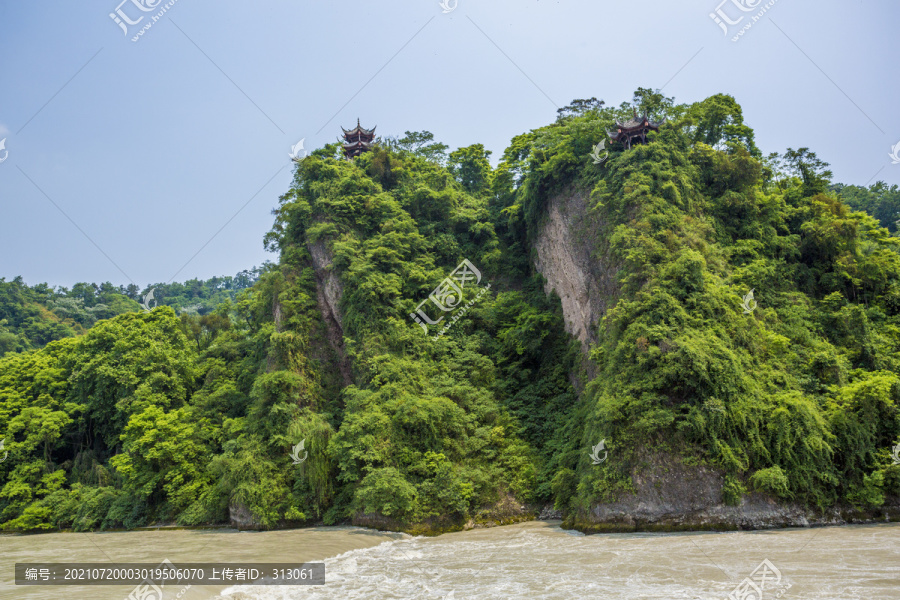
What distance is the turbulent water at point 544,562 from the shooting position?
9672 mm

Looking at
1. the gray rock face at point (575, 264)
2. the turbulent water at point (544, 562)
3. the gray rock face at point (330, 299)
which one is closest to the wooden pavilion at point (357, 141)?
the gray rock face at point (330, 299)

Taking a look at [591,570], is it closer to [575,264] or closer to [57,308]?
[575,264]

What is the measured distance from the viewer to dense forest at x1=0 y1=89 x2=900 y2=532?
631 inches

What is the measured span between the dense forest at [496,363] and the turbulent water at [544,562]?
73.0 inches

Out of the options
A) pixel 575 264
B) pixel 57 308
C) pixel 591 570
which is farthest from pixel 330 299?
pixel 57 308

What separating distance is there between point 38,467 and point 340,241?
1539 centimetres

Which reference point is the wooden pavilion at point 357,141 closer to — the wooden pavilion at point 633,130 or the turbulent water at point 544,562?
the wooden pavilion at point 633,130

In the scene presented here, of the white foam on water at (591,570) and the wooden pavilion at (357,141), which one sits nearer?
the white foam on water at (591,570)

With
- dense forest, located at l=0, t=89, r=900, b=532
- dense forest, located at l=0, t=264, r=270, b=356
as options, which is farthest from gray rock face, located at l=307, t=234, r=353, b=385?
dense forest, located at l=0, t=264, r=270, b=356

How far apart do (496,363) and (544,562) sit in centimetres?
1133

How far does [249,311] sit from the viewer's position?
89.7 feet

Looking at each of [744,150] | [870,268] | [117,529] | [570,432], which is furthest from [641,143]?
[117,529]

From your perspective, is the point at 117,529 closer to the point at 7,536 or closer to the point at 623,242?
the point at 7,536

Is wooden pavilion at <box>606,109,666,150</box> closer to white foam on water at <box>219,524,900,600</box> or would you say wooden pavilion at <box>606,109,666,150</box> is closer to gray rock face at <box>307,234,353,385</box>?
gray rock face at <box>307,234,353,385</box>
